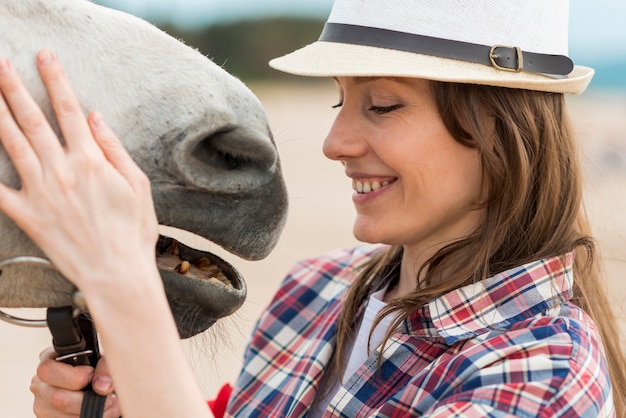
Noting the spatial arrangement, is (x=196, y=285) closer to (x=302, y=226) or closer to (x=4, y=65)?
(x=4, y=65)

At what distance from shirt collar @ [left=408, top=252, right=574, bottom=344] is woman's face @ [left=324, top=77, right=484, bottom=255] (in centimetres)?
18

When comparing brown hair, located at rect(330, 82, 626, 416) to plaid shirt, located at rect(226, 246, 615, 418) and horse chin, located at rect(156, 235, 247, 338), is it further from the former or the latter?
horse chin, located at rect(156, 235, 247, 338)

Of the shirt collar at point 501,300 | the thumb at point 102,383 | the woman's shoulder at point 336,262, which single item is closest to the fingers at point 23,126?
the thumb at point 102,383

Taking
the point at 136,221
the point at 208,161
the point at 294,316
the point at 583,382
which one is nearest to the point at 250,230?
the point at 208,161

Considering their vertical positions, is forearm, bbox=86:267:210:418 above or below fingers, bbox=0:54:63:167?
below

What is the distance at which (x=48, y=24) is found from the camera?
1.38 m

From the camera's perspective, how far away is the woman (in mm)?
1512

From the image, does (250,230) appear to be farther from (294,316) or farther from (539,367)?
(294,316)

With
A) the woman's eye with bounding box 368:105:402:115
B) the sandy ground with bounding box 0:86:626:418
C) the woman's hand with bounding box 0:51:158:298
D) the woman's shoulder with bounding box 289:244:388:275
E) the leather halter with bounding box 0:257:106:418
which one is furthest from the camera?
the sandy ground with bounding box 0:86:626:418

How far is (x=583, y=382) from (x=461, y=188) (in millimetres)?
495

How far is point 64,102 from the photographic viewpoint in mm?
1248

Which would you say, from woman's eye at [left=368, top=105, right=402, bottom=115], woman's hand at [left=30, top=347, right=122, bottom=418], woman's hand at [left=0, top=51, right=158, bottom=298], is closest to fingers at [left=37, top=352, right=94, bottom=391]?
woman's hand at [left=30, top=347, right=122, bottom=418]

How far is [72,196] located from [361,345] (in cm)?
85

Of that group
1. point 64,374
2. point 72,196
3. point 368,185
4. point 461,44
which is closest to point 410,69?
point 461,44
